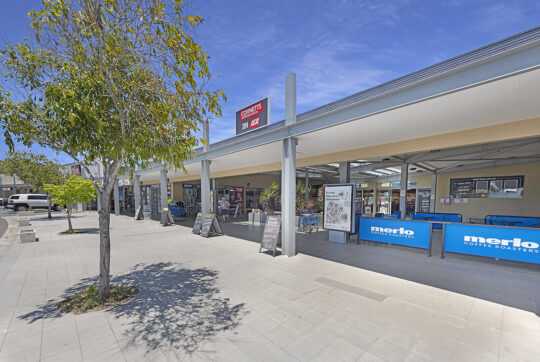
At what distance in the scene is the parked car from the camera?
2231 cm

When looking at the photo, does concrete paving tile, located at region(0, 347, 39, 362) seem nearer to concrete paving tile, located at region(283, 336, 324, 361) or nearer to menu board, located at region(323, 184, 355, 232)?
concrete paving tile, located at region(283, 336, 324, 361)

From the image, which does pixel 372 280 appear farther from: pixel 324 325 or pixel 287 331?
pixel 287 331

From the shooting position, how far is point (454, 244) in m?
6.06

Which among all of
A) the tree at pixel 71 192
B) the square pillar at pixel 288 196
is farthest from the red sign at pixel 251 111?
the tree at pixel 71 192

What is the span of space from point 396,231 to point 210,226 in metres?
6.73

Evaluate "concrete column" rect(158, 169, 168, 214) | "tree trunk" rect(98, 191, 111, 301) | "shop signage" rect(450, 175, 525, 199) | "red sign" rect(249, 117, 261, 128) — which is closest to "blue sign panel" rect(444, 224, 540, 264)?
"red sign" rect(249, 117, 261, 128)

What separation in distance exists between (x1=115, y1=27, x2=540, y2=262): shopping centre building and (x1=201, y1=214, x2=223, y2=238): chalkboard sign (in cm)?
61

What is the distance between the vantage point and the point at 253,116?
23.4 feet

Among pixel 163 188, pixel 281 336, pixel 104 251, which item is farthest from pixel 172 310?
pixel 163 188

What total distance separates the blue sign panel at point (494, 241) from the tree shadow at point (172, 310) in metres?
5.97

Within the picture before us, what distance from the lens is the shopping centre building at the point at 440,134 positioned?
3.20 meters

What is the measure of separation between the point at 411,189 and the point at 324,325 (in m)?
14.9

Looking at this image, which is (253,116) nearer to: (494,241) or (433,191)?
(494,241)

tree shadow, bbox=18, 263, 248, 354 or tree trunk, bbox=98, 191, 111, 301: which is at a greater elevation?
tree trunk, bbox=98, 191, 111, 301
